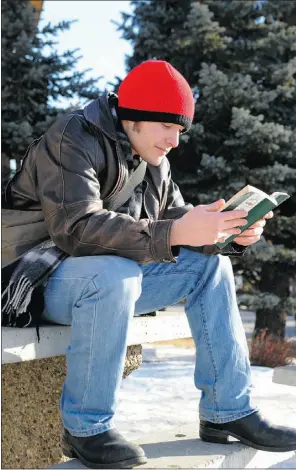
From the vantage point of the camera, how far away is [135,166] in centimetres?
219

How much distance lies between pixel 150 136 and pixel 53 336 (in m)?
0.69

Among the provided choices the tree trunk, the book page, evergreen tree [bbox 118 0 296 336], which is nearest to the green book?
the book page

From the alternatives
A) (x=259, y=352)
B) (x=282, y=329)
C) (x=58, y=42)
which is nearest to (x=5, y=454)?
(x=259, y=352)

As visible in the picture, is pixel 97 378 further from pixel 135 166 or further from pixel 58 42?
pixel 58 42

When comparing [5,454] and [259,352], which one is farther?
[259,352]

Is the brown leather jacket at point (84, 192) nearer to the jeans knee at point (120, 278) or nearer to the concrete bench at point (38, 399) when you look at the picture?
the jeans knee at point (120, 278)

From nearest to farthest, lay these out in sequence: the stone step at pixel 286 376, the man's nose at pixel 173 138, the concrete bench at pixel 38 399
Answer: the man's nose at pixel 173 138 → the concrete bench at pixel 38 399 → the stone step at pixel 286 376

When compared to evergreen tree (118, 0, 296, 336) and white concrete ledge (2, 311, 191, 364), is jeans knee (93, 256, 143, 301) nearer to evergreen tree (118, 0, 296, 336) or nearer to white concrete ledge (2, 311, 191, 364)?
white concrete ledge (2, 311, 191, 364)

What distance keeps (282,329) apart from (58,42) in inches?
215

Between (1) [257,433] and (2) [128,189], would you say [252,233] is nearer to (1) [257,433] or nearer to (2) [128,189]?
(2) [128,189]

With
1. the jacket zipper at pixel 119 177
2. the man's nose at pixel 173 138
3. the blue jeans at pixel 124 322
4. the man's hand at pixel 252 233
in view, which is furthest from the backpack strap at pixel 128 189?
the man's hand at pixel 252 233

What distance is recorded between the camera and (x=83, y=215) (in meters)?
1.88

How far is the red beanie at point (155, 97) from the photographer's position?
6.94 ft

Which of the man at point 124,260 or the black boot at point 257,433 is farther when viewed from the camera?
the black boot at point 257,433
